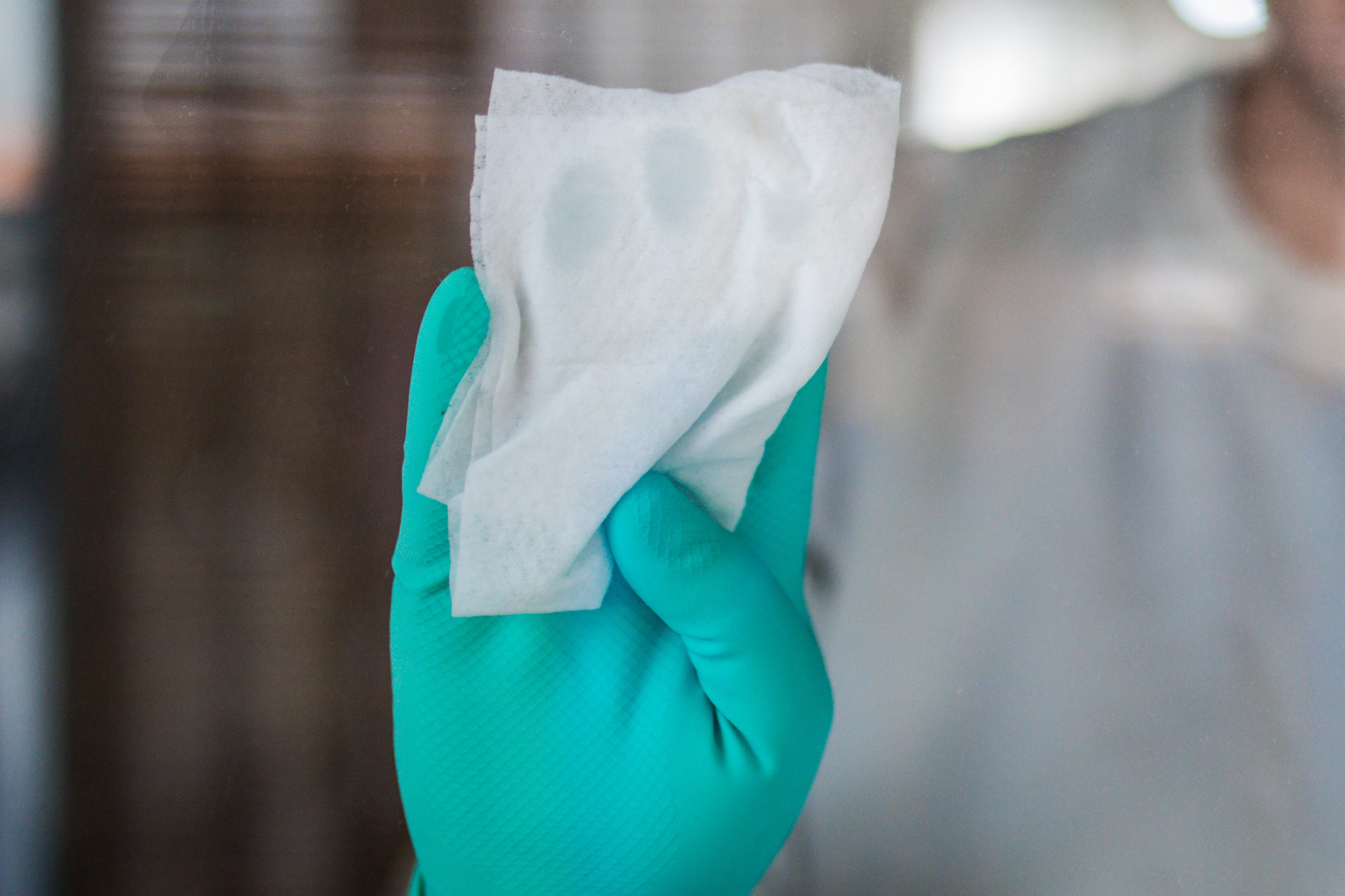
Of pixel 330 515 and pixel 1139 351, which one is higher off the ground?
pixel 1139 351

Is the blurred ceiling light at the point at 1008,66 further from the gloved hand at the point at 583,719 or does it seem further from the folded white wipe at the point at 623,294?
the gloved hand at the point at 583,719

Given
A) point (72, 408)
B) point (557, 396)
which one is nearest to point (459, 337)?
point (557, 396)

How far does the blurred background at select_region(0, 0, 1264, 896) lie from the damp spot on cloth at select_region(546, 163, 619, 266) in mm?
98

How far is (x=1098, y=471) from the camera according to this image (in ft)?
1.52

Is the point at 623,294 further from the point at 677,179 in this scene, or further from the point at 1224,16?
the point at 1224,16

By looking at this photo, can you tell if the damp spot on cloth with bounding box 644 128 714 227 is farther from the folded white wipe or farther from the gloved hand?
the gloved hand

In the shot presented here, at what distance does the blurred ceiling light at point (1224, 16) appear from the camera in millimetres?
433

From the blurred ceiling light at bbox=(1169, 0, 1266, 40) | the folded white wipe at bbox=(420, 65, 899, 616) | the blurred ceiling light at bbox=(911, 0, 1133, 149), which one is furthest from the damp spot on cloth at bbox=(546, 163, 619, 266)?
the blurred ceiling light at bbox=(1169, 0, 1266, 40)

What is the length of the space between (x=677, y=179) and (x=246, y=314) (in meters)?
0.28

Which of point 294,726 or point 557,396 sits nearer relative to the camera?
point 557,396

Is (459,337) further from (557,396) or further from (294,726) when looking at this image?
(294,726)

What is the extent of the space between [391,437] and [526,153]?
19 cm

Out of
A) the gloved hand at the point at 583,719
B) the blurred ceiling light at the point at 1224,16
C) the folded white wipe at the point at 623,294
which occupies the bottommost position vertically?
the gloved hand at the point at 583,719

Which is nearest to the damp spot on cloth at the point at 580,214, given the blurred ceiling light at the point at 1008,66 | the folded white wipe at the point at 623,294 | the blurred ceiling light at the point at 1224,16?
the folded white wipe at the point at 623,294
